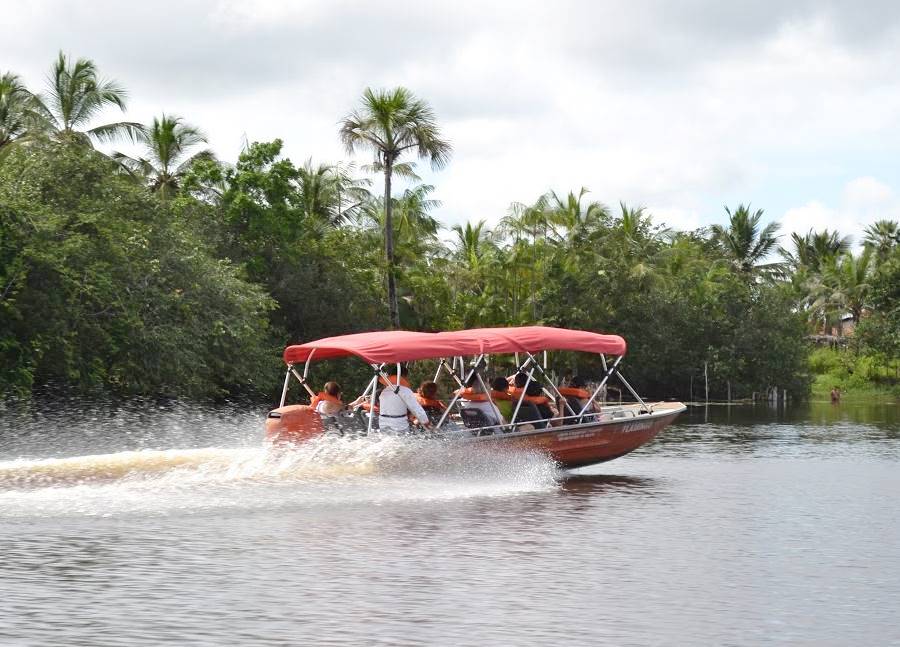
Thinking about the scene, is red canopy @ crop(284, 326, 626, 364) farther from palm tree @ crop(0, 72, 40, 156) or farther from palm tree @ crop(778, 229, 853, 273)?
palm tree @ crop(778, 229, 853, 273)

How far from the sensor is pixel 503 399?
18.8 metres

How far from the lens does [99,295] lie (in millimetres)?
27766

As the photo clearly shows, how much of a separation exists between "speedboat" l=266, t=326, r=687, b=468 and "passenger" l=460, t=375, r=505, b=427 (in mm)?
83

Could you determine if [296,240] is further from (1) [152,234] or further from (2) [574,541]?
(2) [574,541]

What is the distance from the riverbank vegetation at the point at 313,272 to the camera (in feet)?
91.1

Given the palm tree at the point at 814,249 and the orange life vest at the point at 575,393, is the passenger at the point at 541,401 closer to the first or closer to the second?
the orange life vest at the point at 575,393

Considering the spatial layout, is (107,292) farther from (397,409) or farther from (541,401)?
(541,401)

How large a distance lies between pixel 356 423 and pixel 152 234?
16262 mm

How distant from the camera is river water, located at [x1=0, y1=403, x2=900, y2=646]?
934 centimetres

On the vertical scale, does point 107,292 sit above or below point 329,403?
above

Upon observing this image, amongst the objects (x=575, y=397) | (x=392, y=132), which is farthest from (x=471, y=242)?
(x=575, y=397)

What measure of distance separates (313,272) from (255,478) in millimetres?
27266

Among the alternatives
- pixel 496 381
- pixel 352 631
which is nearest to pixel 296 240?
pixel 496 381

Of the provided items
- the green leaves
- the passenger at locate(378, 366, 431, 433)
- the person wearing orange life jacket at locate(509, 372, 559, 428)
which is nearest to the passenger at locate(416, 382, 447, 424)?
the passenger at locate(378, 366, 431, 433)
